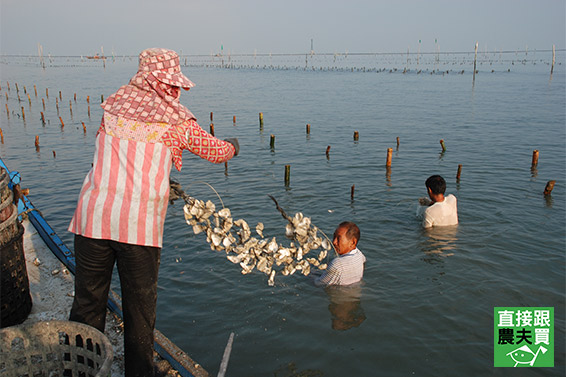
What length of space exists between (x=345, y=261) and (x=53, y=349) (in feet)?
13.9

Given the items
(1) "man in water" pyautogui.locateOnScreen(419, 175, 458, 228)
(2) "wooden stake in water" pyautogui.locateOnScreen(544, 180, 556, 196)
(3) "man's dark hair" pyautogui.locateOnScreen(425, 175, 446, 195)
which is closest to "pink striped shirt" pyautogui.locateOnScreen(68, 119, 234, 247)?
(3) "man's dark hair" pyautogui.locateOnScreen(425, 175, 446, 195)

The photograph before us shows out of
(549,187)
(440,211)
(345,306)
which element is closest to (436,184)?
(440,211)

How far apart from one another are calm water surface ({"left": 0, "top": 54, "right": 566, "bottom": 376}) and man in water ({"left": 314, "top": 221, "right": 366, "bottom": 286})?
8.4 inches

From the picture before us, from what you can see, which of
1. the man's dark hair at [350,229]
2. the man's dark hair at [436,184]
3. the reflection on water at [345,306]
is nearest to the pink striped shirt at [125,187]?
the man's dark hair at [350,229]

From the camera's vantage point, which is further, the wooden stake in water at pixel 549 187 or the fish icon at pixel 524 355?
the wooden stake in water at pixel 549 187

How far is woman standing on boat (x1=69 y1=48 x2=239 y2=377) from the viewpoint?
3275 mm

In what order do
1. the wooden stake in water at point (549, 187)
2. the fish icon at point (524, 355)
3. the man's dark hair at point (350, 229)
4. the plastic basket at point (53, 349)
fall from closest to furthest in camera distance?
the plastic basket at point (53, 349) → the fish icon at point (524, 355) → the man's dark hair at point (350, 229) → the wooden stake in water at point (549, 187)

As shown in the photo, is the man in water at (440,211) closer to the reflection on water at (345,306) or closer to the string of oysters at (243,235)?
the reflection on water at (345,306)

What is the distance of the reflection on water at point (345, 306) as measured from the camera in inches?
251

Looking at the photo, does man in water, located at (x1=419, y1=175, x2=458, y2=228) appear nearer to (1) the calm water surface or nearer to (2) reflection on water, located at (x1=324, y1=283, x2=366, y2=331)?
(1) the calm water surface

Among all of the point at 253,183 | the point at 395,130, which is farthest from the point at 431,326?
the point at 395,130

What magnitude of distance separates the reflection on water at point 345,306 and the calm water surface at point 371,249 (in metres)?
Answer: 0.02

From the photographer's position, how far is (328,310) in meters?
6.63

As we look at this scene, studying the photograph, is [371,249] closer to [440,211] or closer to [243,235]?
[440,211]
